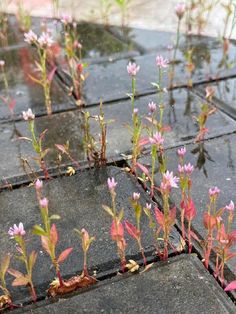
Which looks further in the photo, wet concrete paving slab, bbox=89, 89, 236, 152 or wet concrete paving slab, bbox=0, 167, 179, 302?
wet concrete paving slab, bbox=89, 89, 236, 152

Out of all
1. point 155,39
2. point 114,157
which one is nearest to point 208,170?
point 114,157

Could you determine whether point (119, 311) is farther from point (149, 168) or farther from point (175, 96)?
point (175, 96)

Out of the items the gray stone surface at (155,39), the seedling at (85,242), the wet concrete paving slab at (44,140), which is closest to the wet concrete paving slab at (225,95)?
the gray stone surface at (155,39)

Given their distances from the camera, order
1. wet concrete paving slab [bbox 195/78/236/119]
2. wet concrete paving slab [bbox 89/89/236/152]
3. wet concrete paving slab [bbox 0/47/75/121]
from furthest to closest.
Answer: wet concrete paving slab [bbox 0/47/75/121] → wet concrete paving slab [bbox 195/78/236/119] → wet concrete paving slab [bbox 89/89/236/152]

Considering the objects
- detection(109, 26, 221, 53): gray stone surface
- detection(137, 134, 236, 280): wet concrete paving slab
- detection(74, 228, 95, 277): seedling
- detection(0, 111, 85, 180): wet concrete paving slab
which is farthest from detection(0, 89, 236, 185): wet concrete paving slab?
detection(109, 26, 221, 53): gray stone surface

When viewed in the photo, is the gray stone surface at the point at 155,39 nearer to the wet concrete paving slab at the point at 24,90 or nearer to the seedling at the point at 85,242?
the wet concrete paving slab at the point at 24,90

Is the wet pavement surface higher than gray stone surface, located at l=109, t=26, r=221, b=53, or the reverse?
gray stone surface, located at l=109, t=26, r=221, b=53

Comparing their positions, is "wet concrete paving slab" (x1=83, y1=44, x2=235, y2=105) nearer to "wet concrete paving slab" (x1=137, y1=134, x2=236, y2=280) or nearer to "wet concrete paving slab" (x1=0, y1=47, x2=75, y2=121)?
"wet concrete paving slab" (x1=0, y1=47, x2=75, y2=121)

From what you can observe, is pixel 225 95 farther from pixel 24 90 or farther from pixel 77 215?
pixel 77 215
